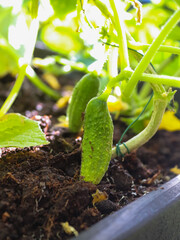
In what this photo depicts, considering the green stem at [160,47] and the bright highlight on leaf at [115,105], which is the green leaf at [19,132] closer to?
the green stem at [160,47]

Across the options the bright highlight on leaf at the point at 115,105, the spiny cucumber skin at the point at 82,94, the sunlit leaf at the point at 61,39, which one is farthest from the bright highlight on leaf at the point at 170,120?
the sunlit leaf at the point at 61,39

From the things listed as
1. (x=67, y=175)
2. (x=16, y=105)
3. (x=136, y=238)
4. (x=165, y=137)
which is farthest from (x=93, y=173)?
(x=16, y=105)

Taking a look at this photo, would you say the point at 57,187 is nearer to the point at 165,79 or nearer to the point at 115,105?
the point at 165,79

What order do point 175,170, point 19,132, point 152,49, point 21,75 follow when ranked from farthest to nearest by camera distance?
point 175,170, point 21,75, point 19,132, point 152,49

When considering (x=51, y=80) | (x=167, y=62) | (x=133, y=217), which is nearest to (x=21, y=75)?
(x=133, y=217)

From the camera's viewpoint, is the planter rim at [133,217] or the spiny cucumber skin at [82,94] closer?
the planter rim at [133,217]

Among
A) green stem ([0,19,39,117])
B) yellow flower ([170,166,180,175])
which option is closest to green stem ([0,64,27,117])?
green stem ([0,19,39,117])
